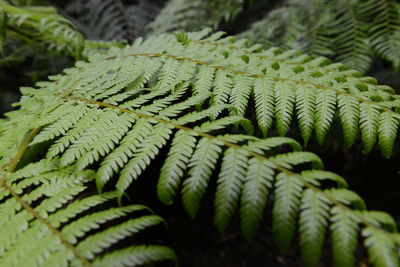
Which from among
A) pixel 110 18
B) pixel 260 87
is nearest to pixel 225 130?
pixel 260 87

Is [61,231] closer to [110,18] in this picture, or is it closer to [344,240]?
[344,240]

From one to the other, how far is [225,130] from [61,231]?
0.98m

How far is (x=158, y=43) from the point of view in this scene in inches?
56.2

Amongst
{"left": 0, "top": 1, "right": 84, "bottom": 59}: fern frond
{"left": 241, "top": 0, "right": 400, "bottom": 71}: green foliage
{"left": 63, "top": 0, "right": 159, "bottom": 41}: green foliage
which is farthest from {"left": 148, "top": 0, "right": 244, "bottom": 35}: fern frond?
{"left": 0, "top": 1, "right": 84, "bottom": 59}: fern frond

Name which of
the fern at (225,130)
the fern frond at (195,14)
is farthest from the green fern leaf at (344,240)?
the fern frond at (195,14)

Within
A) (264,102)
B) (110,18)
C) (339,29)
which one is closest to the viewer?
(264,102)

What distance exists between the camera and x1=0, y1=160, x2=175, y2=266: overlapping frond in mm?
674

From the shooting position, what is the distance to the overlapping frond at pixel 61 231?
26.5 inches

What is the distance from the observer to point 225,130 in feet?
5.04

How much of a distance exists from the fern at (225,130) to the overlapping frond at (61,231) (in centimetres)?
2

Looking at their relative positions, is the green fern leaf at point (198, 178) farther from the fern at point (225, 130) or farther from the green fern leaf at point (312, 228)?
the green fern leaf at point (312, 228)

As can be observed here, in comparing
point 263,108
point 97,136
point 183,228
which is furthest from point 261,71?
point 183,228

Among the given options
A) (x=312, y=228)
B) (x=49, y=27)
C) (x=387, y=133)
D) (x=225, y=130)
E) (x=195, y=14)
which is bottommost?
(x=225, y=130)

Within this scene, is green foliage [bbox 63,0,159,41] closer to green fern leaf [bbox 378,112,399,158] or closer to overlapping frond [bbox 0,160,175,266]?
overlapping frond [bbox 0,160,175,266]
